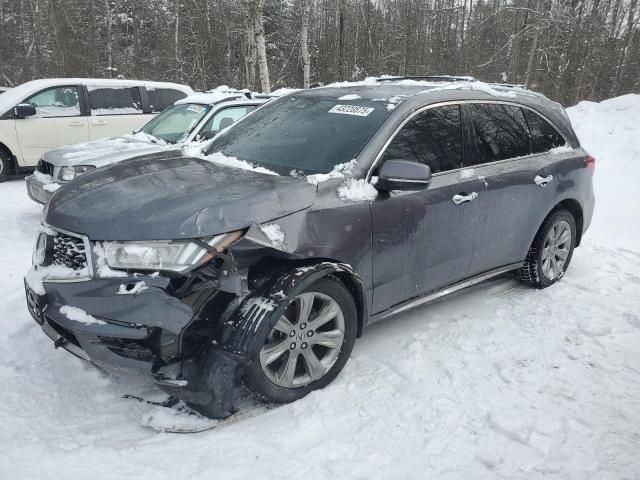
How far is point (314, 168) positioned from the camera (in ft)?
10.6

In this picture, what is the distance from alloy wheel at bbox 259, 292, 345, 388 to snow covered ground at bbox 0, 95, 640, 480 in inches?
6.6

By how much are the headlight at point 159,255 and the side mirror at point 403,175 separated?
1.19 metres

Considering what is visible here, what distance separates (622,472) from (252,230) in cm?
222

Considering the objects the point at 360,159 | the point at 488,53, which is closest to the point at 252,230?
the point at 360,159

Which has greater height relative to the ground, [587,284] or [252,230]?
[252,230]

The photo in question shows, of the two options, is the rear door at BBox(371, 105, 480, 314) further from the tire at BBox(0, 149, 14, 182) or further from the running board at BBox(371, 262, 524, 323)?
A: the tire at BBox(0, 149, 14, 182)

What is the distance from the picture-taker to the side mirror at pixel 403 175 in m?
3.08

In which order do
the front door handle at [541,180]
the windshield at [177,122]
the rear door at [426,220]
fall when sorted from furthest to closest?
the windshield at [177,122], the front door handle at [541,180], the rear door at [426,220]

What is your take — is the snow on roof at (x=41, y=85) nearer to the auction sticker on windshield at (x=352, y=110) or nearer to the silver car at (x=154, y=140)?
the silver car at (x=154, y=140)

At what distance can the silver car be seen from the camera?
6.20m

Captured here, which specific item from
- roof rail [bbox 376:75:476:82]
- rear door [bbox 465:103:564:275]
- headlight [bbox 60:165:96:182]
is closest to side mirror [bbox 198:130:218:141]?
headlight [bbox 60:165:96:182]

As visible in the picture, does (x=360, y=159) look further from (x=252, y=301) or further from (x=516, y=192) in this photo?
(x=516, y=192)

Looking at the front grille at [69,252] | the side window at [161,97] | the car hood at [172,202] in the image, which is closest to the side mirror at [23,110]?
the side window at [161,97]

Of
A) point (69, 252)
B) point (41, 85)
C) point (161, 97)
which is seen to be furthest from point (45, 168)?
point (69, 252)
